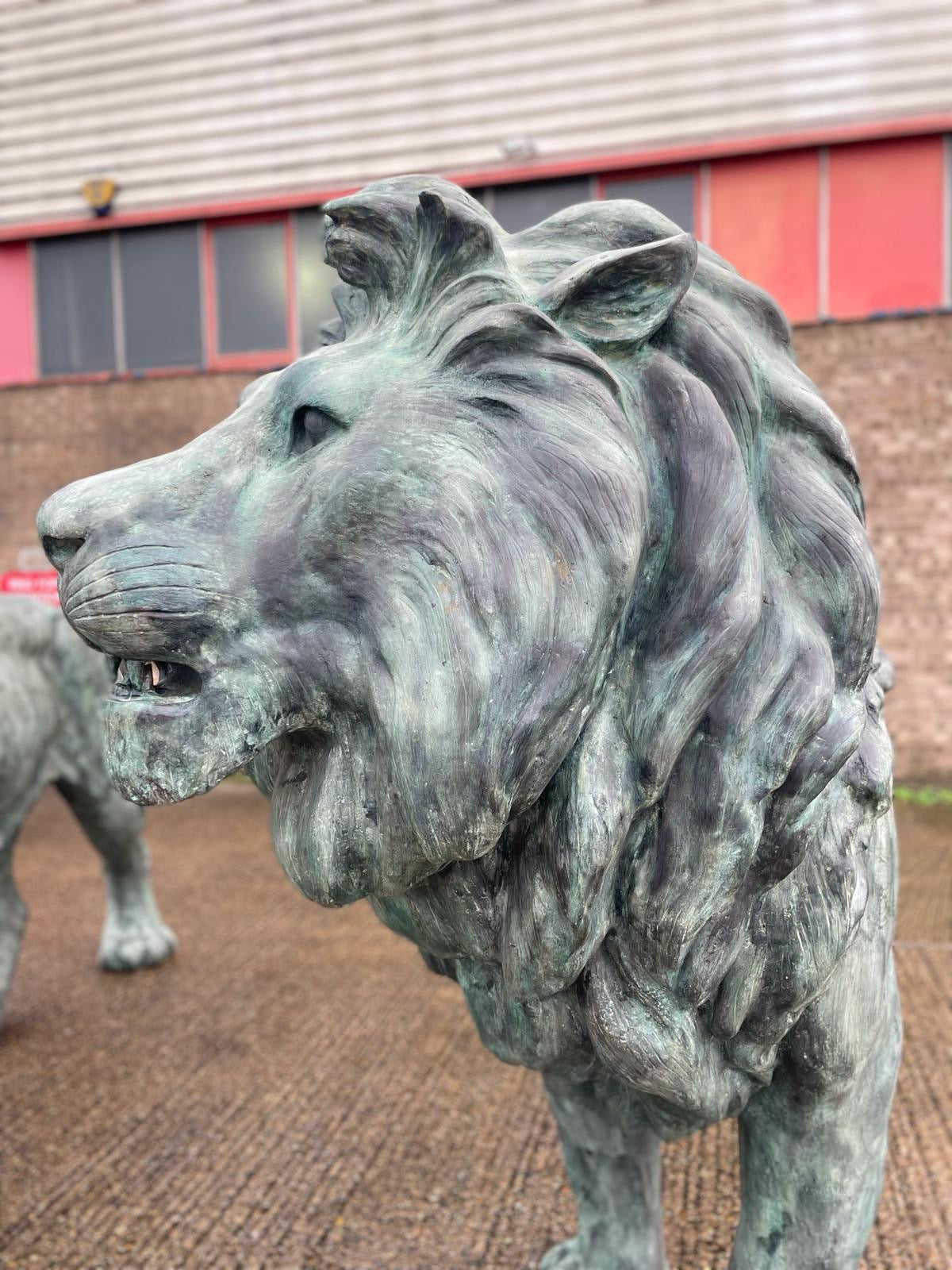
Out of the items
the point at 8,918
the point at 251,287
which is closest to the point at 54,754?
the point at 8,918

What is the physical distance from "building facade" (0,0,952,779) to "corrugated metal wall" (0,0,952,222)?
17mm

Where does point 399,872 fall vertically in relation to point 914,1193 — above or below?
above

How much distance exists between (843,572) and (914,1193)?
1.80 meters

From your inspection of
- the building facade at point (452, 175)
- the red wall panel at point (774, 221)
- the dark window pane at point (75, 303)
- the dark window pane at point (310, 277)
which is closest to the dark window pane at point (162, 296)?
the building facade at point (452, 175)

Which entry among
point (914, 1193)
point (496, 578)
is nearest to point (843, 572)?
point (496, 578)

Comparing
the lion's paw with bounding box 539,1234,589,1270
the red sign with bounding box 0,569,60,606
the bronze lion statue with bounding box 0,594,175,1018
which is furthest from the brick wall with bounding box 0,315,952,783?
the lion's paw with bounding box 539,1234,589,1270

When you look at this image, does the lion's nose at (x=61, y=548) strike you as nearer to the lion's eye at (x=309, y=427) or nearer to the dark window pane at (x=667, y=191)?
the lion's eye at (x=309, y=427)

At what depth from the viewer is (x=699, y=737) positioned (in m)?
0.98

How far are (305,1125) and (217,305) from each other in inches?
258

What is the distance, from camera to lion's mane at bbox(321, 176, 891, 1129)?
95cm

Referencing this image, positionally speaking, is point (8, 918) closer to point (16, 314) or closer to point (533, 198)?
point (533, 198)

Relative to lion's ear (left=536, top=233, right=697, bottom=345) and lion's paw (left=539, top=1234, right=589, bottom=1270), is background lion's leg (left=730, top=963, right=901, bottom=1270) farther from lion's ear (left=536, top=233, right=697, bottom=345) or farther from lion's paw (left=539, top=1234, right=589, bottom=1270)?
lion's ear (left=536, top=233, right=697, bottom=345)

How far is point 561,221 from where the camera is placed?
109 cm

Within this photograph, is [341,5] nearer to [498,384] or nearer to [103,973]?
[103,973]
